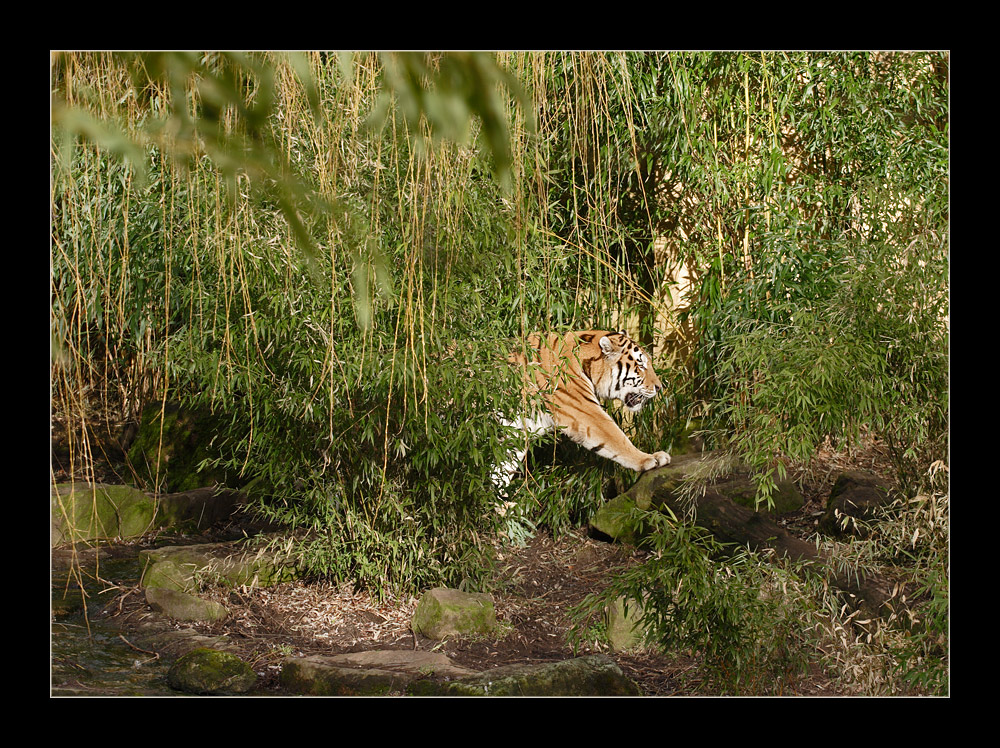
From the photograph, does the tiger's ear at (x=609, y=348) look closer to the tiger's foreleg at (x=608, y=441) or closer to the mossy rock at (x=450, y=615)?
the tiger's foreleg at (x=608, y=441)

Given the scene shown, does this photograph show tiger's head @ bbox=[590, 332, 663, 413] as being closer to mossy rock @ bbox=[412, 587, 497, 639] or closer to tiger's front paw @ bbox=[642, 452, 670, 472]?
tiger's front paw @ bbox=[642, 452, 670, 472]

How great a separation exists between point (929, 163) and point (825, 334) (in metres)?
0.73

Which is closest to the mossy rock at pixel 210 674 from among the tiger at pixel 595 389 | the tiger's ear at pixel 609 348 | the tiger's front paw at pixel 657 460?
the tiger at pixel 595 389

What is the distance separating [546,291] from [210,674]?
144 cm

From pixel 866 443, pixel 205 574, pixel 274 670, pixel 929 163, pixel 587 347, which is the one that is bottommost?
pixel 274 670

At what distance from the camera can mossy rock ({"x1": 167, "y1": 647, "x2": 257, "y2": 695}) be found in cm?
250

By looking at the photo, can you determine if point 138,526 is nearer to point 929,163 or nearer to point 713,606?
point 713,606

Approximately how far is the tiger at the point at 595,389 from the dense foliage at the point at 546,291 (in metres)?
0.10

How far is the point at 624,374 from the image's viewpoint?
3.43m

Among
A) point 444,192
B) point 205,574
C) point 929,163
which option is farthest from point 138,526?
point 929,163

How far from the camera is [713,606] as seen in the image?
8.23 ft

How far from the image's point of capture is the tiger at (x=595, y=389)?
124 inches

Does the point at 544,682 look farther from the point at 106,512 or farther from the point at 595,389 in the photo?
the point at 106,512

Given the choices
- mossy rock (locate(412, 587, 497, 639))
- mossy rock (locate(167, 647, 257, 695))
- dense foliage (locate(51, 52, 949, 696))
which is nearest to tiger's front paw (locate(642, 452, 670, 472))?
dense foliage (locate(51, 52, 949, 696))
